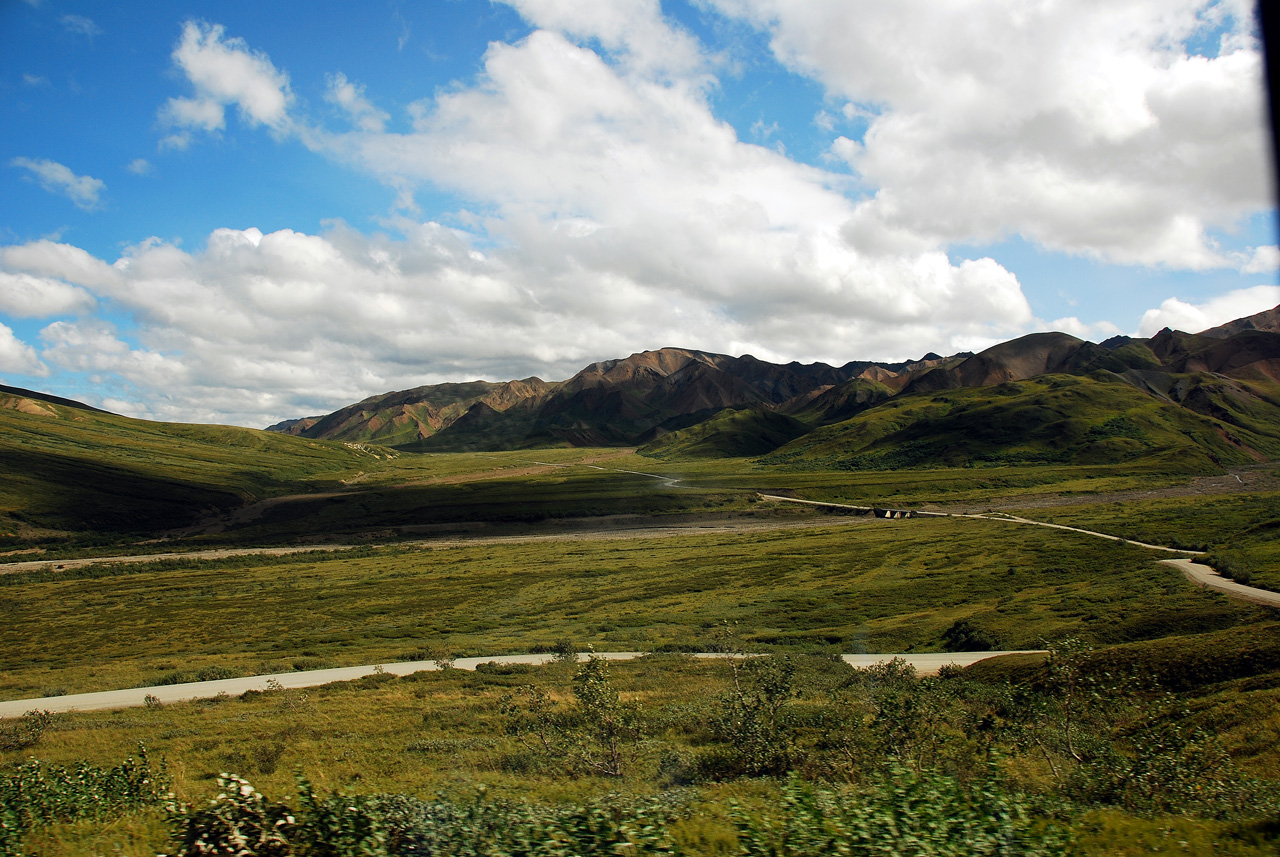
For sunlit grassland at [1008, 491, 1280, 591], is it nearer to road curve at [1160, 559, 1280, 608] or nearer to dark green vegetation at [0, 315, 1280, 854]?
dark green vegetation at [0, 315, 1280, 854]

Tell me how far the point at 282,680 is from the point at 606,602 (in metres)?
37.5

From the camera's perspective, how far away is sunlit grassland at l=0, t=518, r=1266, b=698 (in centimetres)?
4950

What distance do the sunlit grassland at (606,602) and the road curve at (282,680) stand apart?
121 inches

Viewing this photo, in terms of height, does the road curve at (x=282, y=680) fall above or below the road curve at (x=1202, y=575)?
below

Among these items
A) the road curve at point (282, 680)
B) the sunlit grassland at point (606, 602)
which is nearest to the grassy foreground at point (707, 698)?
the sunlit grassland at point (606, 602)

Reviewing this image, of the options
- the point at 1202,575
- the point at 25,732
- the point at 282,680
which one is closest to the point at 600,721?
the point at 25,732

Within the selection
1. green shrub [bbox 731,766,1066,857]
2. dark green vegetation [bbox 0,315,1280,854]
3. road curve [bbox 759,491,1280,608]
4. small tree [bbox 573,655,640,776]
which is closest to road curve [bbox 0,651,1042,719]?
dark green vegetation [bbox 0,315,1280,854]

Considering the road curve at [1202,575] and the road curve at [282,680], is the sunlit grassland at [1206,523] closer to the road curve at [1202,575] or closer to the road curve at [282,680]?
the road curve at [1202,575]

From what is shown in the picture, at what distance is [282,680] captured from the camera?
43.3 m

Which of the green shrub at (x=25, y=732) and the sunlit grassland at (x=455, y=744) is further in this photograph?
the green shrub at (x=25, y=732)

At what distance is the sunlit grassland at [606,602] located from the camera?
4950cm

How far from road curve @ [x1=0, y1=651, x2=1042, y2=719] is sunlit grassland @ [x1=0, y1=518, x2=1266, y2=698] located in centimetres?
307

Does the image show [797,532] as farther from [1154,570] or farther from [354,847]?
[354,847]

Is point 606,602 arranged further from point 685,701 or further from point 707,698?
point 707,698
